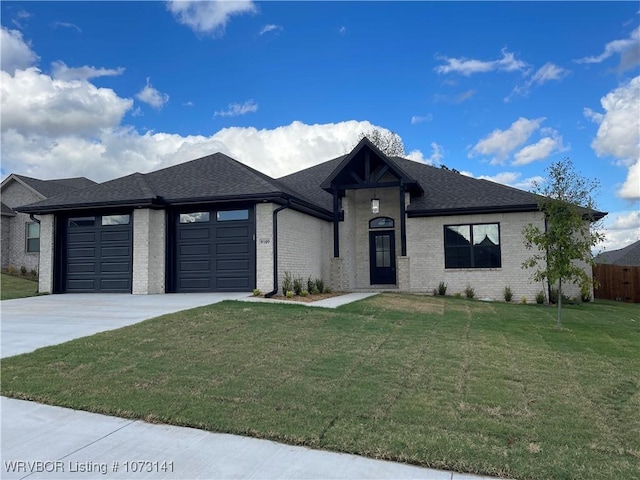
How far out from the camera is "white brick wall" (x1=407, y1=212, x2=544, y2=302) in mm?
16641

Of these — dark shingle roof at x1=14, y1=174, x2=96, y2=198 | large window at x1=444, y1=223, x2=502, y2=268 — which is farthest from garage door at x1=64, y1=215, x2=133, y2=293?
large window at x1=444, y1=223, x2=502, y2=268

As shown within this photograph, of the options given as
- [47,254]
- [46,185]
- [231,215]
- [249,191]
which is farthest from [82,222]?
[46,185]

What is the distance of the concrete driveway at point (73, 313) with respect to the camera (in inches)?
300

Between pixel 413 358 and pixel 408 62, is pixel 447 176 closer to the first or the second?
pixel 408 62

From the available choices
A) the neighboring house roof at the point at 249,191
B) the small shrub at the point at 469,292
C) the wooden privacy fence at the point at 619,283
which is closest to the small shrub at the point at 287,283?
the neighboring house roof at the point at 249,191

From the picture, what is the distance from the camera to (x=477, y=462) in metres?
3.40

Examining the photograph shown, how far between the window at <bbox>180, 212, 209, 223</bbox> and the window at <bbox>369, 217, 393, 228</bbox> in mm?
7743

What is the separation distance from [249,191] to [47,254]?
312 inches

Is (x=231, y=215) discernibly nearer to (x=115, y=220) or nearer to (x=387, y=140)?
(x=115, y=220)

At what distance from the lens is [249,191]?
533 inches

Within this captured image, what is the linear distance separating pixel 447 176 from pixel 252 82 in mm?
9541

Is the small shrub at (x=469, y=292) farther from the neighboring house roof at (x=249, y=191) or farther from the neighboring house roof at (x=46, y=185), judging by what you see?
the neighboring house roof at (x=46, y=185)

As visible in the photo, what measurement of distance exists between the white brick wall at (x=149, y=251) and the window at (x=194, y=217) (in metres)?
0.61

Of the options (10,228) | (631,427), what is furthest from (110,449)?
(10,228)
